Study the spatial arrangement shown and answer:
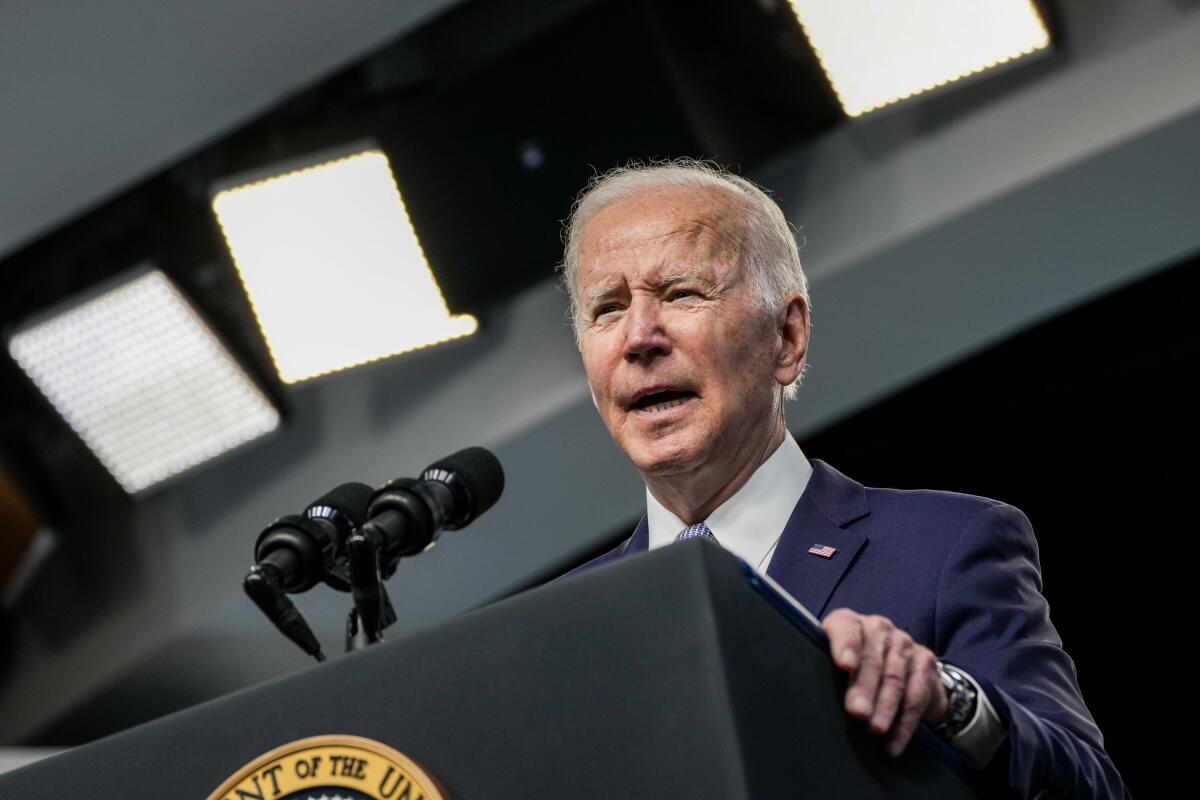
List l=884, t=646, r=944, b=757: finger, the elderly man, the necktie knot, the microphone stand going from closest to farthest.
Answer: l=884, t=646, r=944, b=757: finger
the elderly man
the microphone stand
the necktie knot

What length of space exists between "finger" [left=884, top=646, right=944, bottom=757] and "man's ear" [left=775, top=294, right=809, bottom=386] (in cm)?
72

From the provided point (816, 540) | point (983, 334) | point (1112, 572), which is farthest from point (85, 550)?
point (816, 540)

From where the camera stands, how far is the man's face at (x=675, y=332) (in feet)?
5.03

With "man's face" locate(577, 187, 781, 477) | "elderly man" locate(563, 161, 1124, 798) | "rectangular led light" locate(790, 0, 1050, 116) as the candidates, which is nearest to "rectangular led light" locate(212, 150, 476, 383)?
"rectangular led light" locate(790, 0, 1050, 116)

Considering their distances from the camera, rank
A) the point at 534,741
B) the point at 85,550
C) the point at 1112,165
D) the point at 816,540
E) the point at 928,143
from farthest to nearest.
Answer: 1. the point at 85,550
2. the point at 928,143
3. the point at 1112,165
4. the point at 816,540
5. the point at 534,741

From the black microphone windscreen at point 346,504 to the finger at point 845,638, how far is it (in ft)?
1.87

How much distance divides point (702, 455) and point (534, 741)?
0.67 meters

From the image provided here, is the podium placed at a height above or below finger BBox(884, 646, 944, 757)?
above

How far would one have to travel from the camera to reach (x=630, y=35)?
3135 millimetres

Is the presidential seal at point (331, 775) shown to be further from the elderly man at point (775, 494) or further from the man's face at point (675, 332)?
the man's face at point (675, 332)

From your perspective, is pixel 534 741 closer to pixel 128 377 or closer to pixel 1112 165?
pixel 1112 165

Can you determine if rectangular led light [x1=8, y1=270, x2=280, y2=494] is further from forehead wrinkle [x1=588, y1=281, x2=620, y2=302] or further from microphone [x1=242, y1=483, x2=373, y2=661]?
microphone [x1=242, y1=483, x2=373, y2=661]

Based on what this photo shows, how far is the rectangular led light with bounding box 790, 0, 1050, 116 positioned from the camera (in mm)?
3006

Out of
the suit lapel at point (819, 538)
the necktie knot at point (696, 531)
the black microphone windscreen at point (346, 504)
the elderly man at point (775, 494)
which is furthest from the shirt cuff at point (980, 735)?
the black microphone windscreen at point (346, 504)
